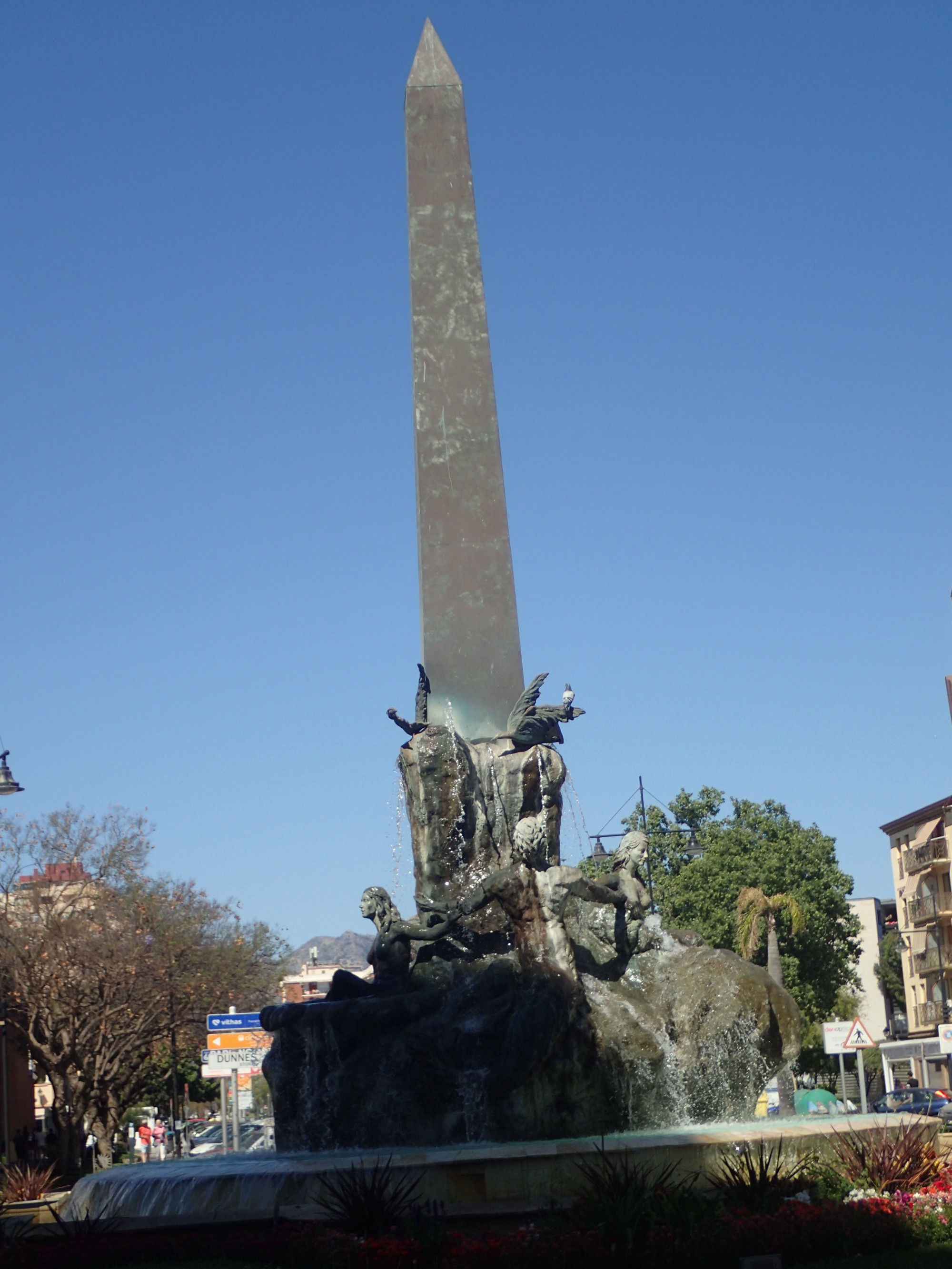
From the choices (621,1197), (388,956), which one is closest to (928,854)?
(388,956)

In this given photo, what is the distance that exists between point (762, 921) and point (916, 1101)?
483 inches

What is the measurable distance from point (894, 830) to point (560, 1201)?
81.6 metres

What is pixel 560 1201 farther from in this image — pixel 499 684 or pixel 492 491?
pixel 492 491

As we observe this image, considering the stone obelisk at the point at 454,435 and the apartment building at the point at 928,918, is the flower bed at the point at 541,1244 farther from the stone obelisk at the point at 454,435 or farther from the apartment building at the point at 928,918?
the apartment building at the point at 928,918

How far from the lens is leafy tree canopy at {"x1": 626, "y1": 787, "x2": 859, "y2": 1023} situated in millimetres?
55531

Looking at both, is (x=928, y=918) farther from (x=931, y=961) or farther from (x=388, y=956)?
(x=388, y=956)

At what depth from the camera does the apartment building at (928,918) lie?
78562 millimetres

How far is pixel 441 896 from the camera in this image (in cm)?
1925

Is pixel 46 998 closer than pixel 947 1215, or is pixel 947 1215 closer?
pixel 947 1215

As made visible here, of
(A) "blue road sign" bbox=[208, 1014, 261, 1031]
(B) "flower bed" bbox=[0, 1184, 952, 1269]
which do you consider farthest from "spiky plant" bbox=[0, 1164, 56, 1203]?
(B) "flower bed" bbox=[0, 1184, 952, 1269]

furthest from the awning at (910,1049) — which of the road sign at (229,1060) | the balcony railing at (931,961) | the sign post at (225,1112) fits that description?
the road sign at (229,1060)

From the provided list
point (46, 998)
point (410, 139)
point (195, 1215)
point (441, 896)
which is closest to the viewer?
point (195, 1215)

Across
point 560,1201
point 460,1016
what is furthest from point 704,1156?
point 460,1016

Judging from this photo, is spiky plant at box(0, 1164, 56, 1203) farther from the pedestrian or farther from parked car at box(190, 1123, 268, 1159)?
the pedestrian
